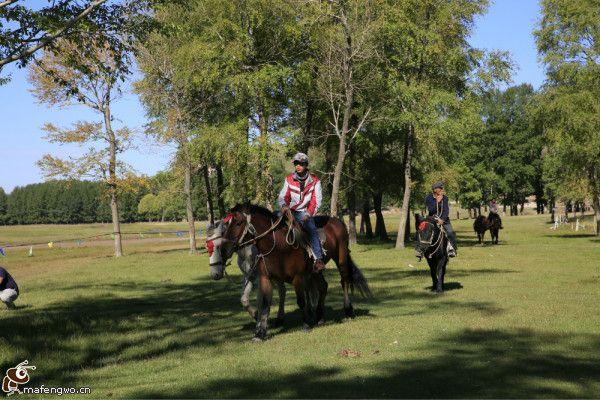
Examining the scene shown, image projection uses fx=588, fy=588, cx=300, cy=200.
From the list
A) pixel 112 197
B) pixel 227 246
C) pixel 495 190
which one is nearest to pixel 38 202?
pixel 495 190

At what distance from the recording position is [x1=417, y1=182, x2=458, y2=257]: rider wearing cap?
16.1m

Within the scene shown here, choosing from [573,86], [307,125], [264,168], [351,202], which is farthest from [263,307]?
[573,86]

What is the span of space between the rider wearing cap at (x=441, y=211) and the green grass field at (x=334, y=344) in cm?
136

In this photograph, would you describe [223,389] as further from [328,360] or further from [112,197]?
[112,197]

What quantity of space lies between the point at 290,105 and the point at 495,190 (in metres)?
75.1

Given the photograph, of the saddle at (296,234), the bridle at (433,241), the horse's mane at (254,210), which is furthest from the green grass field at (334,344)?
the horse's mane at (254,210)

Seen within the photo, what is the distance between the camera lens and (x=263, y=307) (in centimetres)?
1066

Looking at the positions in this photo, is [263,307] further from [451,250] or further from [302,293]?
[451,250]

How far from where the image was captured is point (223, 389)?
7270 millimetres

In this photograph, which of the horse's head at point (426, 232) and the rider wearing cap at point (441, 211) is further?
the rider wearing cap at point (441, 211)

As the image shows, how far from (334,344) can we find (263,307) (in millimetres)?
1556

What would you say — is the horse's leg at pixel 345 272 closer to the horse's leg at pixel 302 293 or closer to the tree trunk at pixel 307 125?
the horse's leg at pixel 302 293

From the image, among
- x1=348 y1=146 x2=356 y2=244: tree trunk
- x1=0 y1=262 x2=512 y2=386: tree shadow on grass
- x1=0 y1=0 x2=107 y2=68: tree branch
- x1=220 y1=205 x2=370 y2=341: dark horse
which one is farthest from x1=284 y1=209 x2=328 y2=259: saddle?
x1=348 y1=146 x2=356 y2=244: tree trunk

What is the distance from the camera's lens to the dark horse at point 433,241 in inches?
630
